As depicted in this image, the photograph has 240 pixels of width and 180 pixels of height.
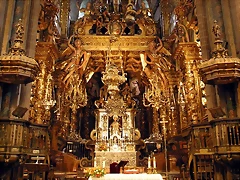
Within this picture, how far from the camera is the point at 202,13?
9398 mm

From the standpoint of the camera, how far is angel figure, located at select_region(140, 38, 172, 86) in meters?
15.6

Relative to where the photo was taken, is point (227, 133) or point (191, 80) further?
point (191, 80)

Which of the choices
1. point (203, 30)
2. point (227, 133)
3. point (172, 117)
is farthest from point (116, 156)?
point (227, 133)

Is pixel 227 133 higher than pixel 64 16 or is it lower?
lower

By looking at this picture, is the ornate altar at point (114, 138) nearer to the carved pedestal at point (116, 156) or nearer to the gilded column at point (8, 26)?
the carved pedestal at point (116, 156)

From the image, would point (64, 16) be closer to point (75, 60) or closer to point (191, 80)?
point (75, 60)

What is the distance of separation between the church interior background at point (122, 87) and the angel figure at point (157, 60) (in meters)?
0.06

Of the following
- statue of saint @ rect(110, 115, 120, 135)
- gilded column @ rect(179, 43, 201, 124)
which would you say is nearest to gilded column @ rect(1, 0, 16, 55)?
gilded column @ rect(179, 43, 201, 124)

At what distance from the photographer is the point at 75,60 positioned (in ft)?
51.0

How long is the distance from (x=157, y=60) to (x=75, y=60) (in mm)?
4855

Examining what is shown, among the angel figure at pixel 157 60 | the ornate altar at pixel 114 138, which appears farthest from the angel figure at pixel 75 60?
the angel figure at pixel 157 60

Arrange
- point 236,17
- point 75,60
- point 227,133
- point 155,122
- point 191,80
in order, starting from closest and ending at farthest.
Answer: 1. point 227,133
2. point 236,17
3. point 191,80
4. point 75,60
5. point 155,122

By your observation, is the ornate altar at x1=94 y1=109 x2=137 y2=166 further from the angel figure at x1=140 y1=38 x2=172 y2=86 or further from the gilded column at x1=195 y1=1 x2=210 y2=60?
the gilded column at x1=195 y1=1 x2=210 y2=60

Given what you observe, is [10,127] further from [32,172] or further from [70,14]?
[70,14]
